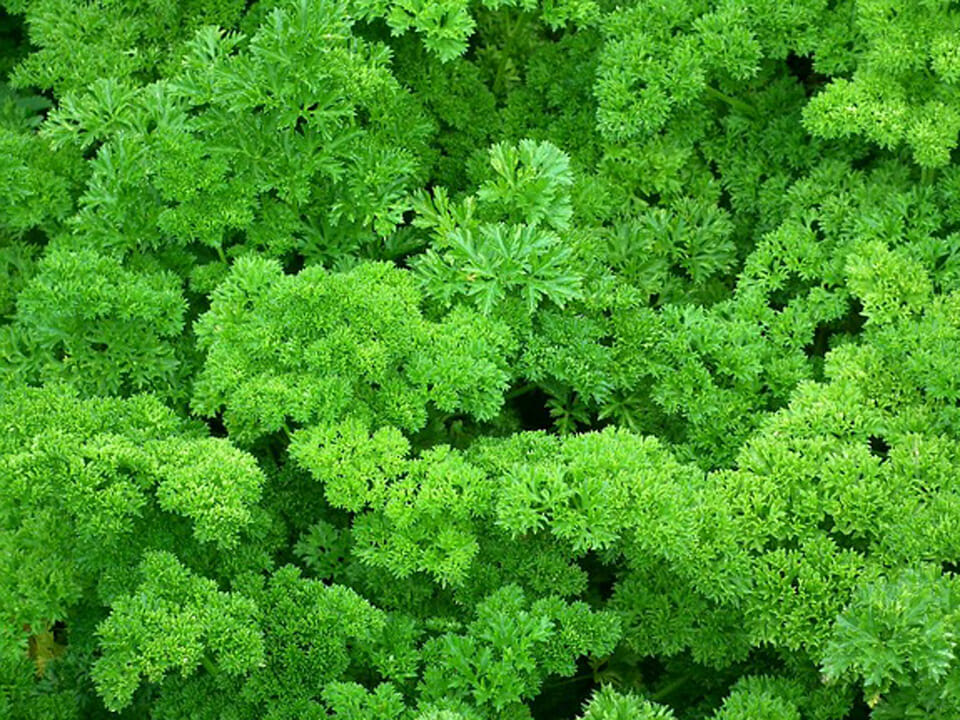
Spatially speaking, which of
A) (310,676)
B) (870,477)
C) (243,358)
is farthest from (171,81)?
(870,477)

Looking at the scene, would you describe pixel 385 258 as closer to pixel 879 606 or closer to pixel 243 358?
pixel 243 358

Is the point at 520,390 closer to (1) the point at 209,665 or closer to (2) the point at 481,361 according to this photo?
(2) the point at 481,361

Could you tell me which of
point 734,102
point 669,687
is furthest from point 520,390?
point 734,102

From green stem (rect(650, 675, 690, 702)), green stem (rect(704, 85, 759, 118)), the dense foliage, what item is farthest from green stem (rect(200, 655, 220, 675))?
green stem (rect(704, 85, 759, 118))

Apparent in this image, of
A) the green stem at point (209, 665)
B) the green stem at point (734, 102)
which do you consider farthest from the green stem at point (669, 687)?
the green stem at point (734, 102)

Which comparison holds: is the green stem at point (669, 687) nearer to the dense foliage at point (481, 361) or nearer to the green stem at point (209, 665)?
the dense foliage at point (481, 361)

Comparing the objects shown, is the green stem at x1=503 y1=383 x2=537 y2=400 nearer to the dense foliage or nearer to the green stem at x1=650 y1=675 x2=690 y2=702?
the dense foliage
